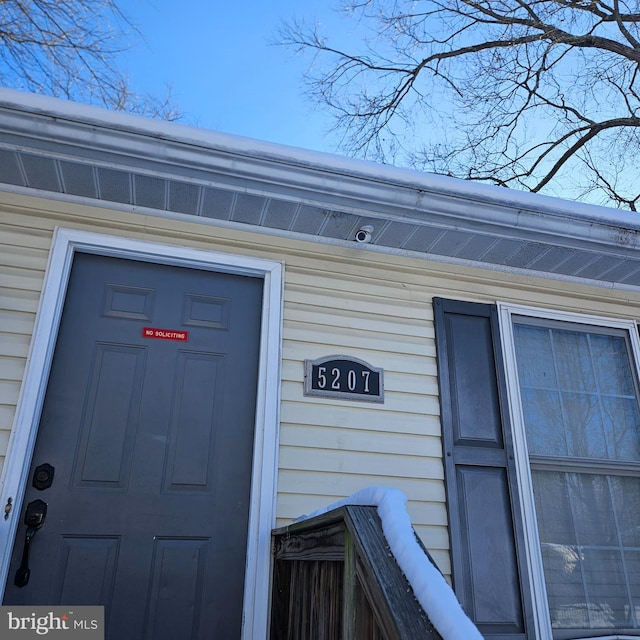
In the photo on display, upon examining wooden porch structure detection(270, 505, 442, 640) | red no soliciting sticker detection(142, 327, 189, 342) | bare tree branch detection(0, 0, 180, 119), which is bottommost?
wooden porch structure detection(270, 505, 442, 640)

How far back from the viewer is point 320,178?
2672 millimetres

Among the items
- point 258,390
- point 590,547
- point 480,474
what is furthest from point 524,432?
point 258,390

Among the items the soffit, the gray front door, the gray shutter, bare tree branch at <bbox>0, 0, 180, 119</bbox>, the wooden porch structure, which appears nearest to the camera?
the wooden porch structure

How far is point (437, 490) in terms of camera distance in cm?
280

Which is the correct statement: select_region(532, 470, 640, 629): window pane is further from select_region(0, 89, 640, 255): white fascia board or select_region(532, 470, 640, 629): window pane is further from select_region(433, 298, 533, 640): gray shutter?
select_region(0, 89, 640, 255): white fascia board

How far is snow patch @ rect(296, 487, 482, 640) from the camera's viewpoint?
3.78ft

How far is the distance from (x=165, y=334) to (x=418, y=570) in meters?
1.80

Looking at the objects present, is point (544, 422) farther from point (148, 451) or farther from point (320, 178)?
point (148, 451)

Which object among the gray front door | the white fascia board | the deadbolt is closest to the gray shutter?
the white fascia board

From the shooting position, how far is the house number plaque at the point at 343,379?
2826 millimetres

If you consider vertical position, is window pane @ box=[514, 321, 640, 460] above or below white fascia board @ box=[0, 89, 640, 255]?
below

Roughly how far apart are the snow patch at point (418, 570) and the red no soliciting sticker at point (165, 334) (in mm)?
1396

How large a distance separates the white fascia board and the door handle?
1.46 meters

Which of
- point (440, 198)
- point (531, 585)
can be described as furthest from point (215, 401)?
→ point (531, 585)
